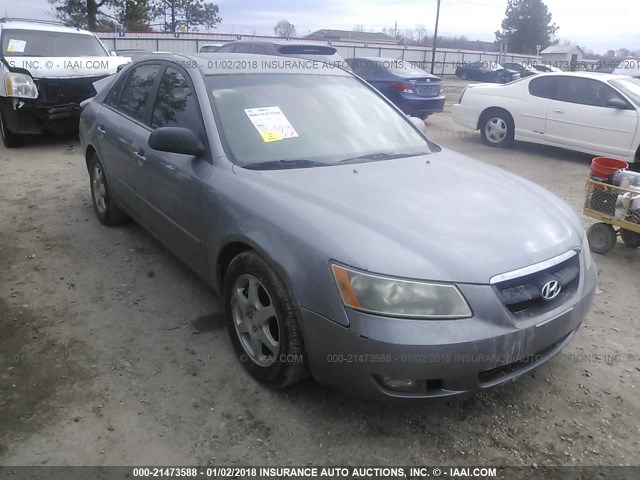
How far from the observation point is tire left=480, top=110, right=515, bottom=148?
9344 millimetres

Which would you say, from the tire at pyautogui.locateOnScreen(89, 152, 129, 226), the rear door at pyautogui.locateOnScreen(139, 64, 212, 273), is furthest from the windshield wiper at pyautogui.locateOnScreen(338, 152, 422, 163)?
the tire at pyautogui.locateOnScreen(89, 152, 129, 226)

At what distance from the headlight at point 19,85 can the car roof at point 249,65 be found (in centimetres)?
466

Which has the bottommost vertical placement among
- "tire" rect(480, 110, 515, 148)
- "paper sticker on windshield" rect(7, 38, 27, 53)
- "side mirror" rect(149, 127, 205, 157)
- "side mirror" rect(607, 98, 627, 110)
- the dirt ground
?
the dirt ground

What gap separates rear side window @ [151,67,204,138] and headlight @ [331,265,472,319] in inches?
59.6

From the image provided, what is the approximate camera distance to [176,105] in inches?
136

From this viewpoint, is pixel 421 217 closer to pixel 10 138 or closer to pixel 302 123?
pixel 302 123

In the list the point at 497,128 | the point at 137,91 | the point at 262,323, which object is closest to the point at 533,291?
the point at 262,323

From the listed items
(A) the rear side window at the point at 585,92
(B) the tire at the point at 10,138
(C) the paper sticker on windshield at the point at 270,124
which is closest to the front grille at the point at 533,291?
(C) the paper sticker on windshield at the point at 270,124

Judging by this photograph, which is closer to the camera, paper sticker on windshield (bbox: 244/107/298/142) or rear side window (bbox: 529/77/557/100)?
paper sticker on windshield (bbox: 244/107/298/142)

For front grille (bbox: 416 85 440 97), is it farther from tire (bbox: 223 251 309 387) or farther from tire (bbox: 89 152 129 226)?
tire (bbox: 223 251 309 387)

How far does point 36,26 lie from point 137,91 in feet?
19.8

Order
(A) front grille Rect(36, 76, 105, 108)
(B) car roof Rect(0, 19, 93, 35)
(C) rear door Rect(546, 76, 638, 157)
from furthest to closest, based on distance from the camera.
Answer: (B) car roof Rect(0, 19, 93, 35)
(C) rear door Rect(546, 76, 638, 157)
(A) front grille Rect(36, 76, 105, 108)

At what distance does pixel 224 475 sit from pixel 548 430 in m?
1.54

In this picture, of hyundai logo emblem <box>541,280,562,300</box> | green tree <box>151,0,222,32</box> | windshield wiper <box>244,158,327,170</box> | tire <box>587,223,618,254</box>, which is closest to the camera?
hyundai logo emblem <box>541,280,562,300</box>
